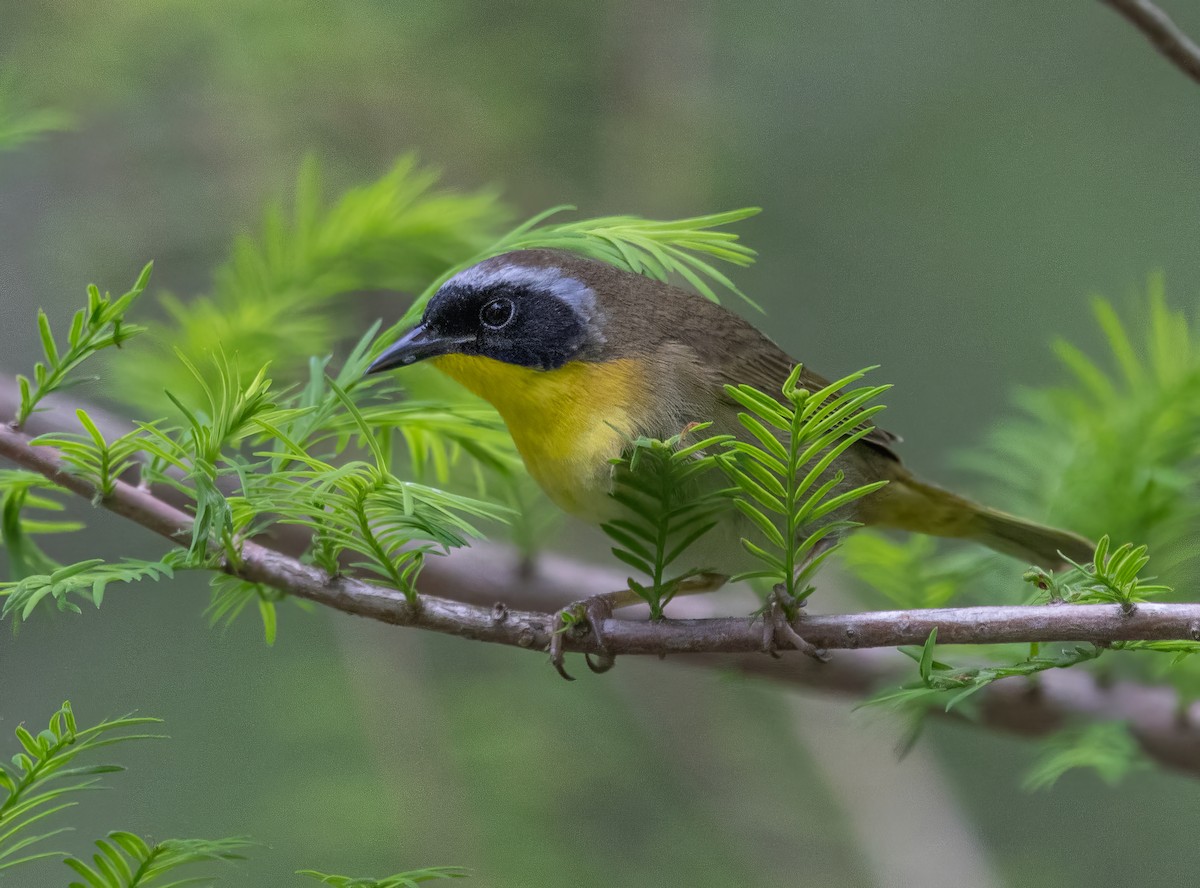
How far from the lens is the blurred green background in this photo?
3.31 meters

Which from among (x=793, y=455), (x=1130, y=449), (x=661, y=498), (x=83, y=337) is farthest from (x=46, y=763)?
(x=1130, y=449)

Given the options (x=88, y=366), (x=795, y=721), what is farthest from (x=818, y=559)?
(x=88, y=366)

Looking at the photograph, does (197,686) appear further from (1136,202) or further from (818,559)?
(1136,202)

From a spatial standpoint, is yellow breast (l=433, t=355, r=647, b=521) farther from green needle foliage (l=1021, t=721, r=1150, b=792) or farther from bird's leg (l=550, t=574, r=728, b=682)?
green needle foliage (l=1021, t=721, r=1150, b=792)

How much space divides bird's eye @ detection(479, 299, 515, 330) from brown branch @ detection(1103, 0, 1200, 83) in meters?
1.21

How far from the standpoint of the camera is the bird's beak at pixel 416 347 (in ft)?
7.15

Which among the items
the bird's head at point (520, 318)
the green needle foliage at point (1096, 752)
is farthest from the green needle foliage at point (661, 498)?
the green needle foliage at point (1096, 752)

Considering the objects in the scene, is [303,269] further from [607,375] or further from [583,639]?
[583,639]

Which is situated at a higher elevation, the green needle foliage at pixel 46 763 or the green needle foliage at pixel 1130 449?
the green needle foliage at pixel 1130 449

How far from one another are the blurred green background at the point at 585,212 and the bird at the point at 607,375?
0.62 meters

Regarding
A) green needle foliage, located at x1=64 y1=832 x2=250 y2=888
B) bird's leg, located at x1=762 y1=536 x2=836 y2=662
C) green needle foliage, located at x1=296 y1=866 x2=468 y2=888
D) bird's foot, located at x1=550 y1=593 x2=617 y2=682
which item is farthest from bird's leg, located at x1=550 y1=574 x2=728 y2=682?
green needle foliage, located at x1=64 y1=832 x2=250 y2=888

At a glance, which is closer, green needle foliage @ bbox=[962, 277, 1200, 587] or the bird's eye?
the bird's eye

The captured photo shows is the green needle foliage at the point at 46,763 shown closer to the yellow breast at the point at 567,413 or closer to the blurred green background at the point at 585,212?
the yellow breast at the point at 567,413

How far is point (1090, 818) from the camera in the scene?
4.52 meters
